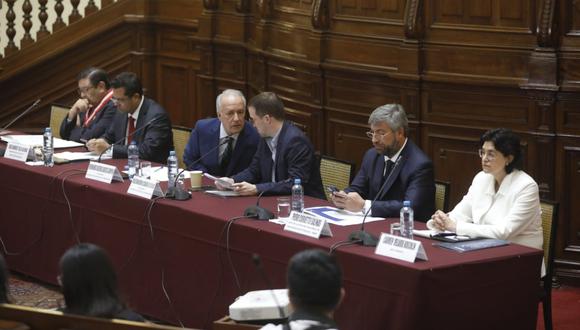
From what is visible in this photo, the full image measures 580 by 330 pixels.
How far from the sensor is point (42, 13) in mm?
10102

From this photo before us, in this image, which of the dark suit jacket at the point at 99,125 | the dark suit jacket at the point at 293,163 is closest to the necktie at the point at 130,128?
the dark suit jacket at the point at 99,125

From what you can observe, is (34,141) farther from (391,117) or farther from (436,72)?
(391,117)

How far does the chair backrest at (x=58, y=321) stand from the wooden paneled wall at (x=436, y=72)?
145 inches

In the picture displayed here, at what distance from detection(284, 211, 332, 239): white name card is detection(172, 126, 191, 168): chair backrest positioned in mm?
2357

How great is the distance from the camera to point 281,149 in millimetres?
6664

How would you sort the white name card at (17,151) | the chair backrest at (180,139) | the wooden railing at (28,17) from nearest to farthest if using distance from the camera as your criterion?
the white name card at (17,151), the chair backrest at (180,139), the wooden railing at (28,17)

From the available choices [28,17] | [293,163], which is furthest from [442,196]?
[28,17]

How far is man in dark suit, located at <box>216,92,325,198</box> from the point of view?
21.6ft

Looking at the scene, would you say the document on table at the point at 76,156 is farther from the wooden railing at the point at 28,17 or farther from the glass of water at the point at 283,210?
the wooden railing at the point at 28,17

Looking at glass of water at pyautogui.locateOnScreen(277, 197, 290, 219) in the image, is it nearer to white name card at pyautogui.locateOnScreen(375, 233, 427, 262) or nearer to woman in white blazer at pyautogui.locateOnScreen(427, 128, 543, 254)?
woman in white blazer at pyautogui.locateOnScreen(427, 128, 543, 254)

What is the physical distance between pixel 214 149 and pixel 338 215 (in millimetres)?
1495

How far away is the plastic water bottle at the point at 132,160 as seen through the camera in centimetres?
691

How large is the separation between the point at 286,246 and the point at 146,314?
127cm

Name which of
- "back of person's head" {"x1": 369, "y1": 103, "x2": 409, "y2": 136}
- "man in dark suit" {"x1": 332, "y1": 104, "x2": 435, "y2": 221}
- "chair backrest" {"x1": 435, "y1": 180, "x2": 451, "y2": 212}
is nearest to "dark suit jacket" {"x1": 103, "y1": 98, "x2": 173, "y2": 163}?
"man in dark suit" {"x1": 332, "y1": 104, "x2": 435, "y2": 221}
